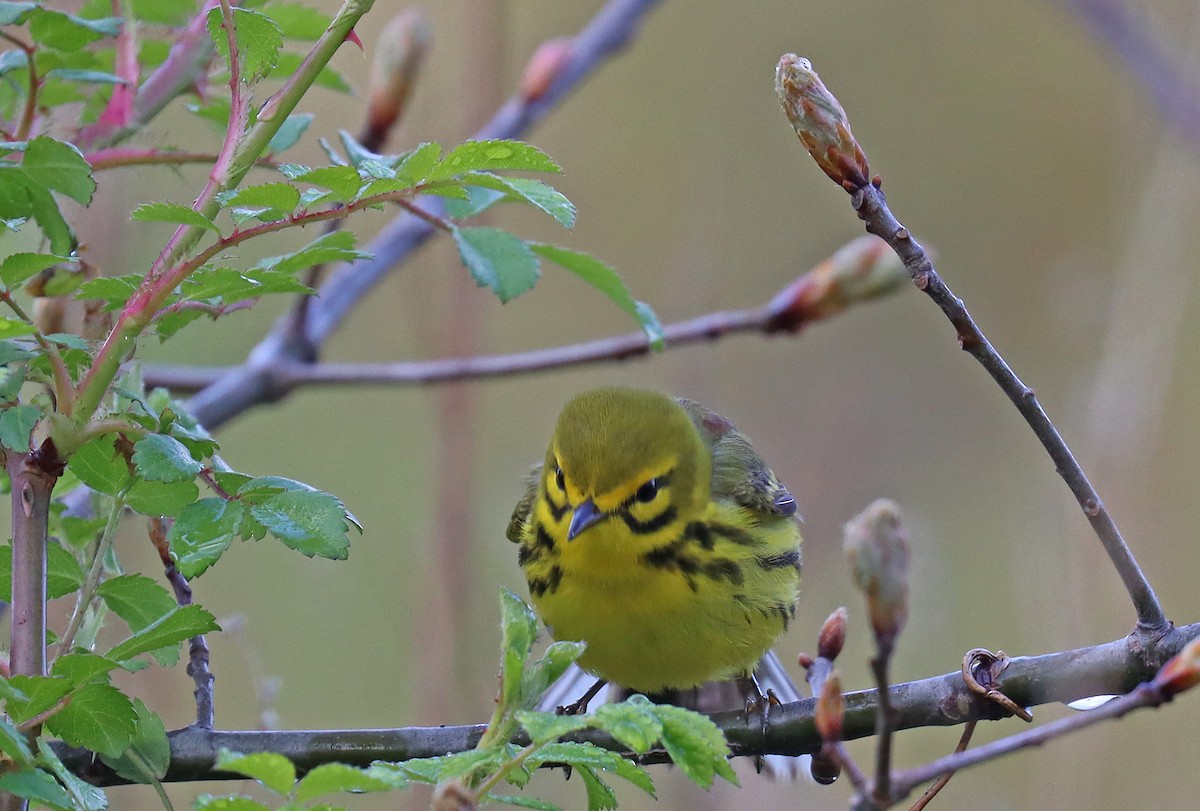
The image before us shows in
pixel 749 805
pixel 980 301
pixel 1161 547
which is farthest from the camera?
pixel 980 301

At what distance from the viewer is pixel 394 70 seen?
2.76 m

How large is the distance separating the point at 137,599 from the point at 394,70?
1.64m

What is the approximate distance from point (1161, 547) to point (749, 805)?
9.08 feet

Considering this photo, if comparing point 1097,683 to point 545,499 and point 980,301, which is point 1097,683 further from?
point 980,301

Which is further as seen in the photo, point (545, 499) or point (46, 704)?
point (545, 499)

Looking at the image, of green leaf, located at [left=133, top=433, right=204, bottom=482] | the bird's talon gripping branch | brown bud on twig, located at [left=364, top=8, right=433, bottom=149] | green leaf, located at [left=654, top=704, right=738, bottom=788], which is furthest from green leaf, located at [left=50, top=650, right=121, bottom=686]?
brown bud on twig, located at [left=364, top=8, right=433, bottom=149]

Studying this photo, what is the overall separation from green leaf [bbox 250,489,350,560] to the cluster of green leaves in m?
0.18

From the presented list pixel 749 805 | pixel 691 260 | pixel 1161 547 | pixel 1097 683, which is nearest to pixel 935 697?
pixel 1097 683

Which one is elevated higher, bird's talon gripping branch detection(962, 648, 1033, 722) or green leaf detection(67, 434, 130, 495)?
green leaf detection(67, 434, 130, 495)

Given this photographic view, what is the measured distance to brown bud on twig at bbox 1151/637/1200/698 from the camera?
1.14 m

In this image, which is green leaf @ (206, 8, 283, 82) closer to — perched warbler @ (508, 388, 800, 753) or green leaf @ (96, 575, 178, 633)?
green leaf @ (96, 575, 178, 633)

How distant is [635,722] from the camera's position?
1146mm

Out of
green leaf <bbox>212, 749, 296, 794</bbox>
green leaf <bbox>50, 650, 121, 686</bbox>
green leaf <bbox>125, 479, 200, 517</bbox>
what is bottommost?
green leaf <bbox>212, 749, 296, 794</bbox>

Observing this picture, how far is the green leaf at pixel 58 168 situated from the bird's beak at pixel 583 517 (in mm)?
1343
